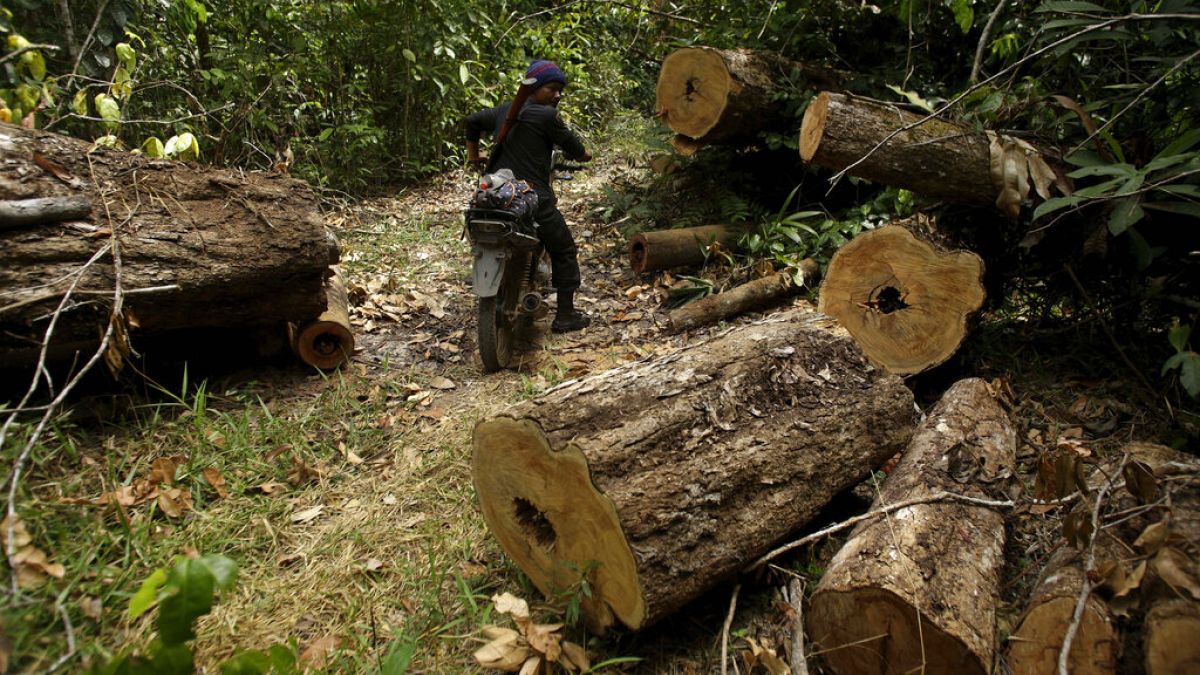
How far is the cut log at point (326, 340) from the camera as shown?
373 centimetres

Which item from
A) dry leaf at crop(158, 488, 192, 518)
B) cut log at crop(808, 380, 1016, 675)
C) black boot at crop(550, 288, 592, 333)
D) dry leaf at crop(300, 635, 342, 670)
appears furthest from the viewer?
black boot at crop(550, 288, 592, 333)

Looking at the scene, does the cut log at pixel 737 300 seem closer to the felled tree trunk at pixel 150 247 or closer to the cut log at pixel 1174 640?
the felled tree trunk at pixel 150 247

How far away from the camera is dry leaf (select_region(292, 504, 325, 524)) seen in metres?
2.68

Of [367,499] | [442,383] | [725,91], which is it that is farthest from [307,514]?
[725,91]

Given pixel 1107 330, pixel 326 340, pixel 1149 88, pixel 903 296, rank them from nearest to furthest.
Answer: pixel 1149 88
pixel 1107 330
pixel 903 296
pixel 326 340

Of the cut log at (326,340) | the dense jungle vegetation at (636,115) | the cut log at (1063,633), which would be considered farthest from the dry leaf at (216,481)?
the cut log at (1063,633)

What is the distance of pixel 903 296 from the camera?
11.3ft

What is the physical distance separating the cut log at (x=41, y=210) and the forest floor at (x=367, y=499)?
891 millimetres

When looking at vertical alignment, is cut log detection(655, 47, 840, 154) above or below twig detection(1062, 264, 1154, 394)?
above

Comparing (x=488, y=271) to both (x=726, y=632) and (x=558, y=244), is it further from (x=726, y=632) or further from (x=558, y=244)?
(x=726, y=632)

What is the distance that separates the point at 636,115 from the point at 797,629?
8.19m

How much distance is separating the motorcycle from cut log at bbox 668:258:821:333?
105 cm

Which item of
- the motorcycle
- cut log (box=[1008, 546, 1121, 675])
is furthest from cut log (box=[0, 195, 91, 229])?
cut log (box=[1008, 546, 1121, 675])

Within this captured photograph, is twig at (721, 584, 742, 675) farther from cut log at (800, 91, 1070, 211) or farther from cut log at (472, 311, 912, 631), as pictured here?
cut log at (800, 91, 1070, 211)
